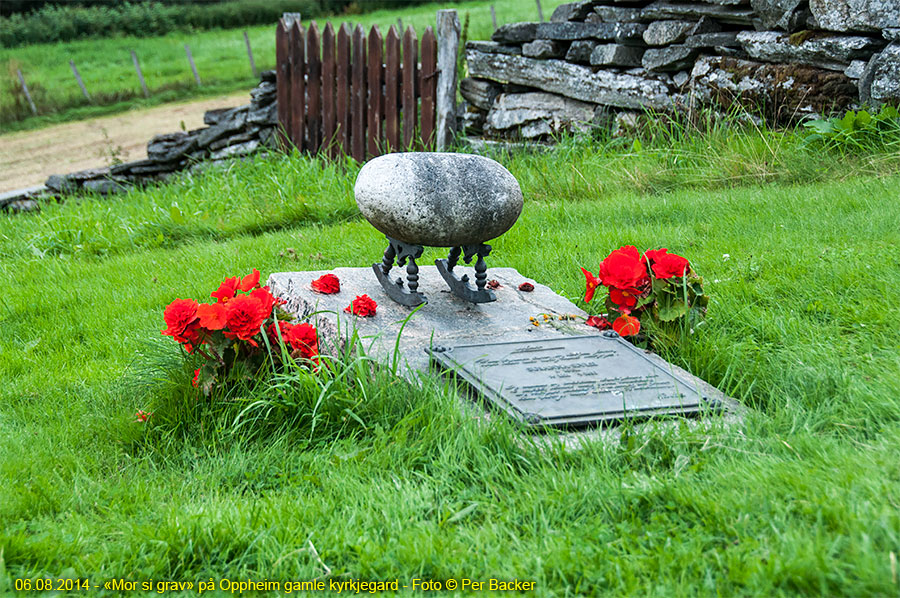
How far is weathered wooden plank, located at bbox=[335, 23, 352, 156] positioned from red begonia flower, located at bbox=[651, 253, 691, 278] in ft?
18.6

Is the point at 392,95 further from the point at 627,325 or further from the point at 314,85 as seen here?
the point at 627,325

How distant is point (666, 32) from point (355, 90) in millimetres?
3404

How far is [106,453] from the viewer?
2854mm

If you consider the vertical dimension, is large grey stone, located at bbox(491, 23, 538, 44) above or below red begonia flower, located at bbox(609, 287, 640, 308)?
above

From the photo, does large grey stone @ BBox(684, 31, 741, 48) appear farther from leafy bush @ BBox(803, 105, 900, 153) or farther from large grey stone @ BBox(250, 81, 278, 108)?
large grey stone @ BBox(250, 81, 278, 108)

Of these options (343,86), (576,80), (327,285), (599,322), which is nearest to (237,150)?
(343,86)

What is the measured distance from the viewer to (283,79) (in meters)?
8.96

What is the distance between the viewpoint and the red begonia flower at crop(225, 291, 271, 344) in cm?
294

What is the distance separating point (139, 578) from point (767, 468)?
185 cm

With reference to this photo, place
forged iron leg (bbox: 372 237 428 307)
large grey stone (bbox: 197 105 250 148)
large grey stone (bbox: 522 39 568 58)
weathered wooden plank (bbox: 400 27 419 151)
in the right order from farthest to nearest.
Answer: large grey stone (bbox: 197 105 250 148) < weathered wooden plank (bbox: 400 27 419 151) < large grey stone (bbox: 522 39 568 58) < forged iron leg (bbox: 372 237 428 307)

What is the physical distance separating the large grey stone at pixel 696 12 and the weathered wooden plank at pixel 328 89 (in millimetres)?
3536

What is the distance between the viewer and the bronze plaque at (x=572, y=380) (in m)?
2.75

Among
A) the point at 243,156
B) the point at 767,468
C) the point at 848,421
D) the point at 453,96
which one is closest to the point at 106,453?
the point at 767,468

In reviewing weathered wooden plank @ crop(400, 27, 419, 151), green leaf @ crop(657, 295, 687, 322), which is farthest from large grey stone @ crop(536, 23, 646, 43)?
green leaf @ crop(657, 295, 687, 322)
